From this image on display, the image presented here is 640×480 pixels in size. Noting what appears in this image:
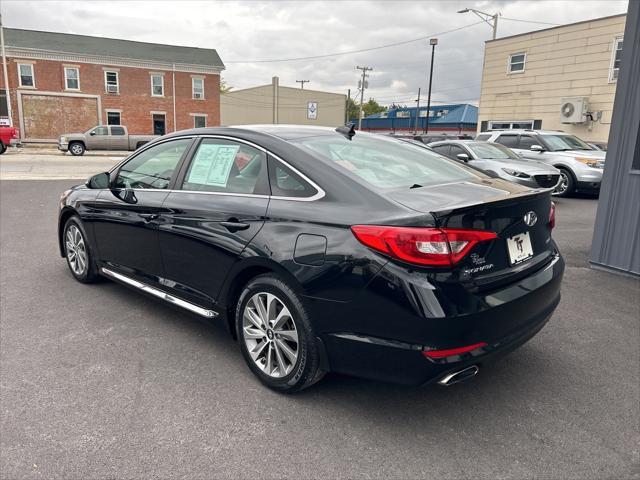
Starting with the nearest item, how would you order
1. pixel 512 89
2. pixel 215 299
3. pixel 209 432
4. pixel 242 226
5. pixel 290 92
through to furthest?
1. pixel 209 432
2. pixel 242 226
3. pixel 215 299
4. pixel 512 89
5. pixel 290 92

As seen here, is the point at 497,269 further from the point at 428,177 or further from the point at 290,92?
the point at 290,92

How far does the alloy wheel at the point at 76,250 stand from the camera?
4.91 meters

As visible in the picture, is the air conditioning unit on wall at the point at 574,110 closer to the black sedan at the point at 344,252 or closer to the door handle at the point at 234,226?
the black sedan at the point at 344,252

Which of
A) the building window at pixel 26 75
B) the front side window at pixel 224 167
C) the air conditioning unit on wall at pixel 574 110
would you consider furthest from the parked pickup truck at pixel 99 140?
the front side window at pixel 224 167

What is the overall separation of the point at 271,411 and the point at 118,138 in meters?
28.8

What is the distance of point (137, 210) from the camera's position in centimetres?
398

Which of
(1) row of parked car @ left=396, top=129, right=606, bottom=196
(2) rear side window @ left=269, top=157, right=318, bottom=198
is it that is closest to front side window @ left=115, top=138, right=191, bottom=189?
(2) rear side window @ left=269, top=157, right=318, bottom=198

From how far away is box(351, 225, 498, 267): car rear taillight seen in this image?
7.86 ft

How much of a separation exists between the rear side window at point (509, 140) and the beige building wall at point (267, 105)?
146 ft

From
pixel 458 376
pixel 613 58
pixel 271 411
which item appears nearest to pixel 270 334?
pixel 271 411

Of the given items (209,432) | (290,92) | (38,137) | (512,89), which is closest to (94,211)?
(209,432)

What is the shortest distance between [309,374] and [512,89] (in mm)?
23949

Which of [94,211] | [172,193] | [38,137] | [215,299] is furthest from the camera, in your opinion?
[38,137]

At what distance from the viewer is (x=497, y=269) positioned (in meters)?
2.60
